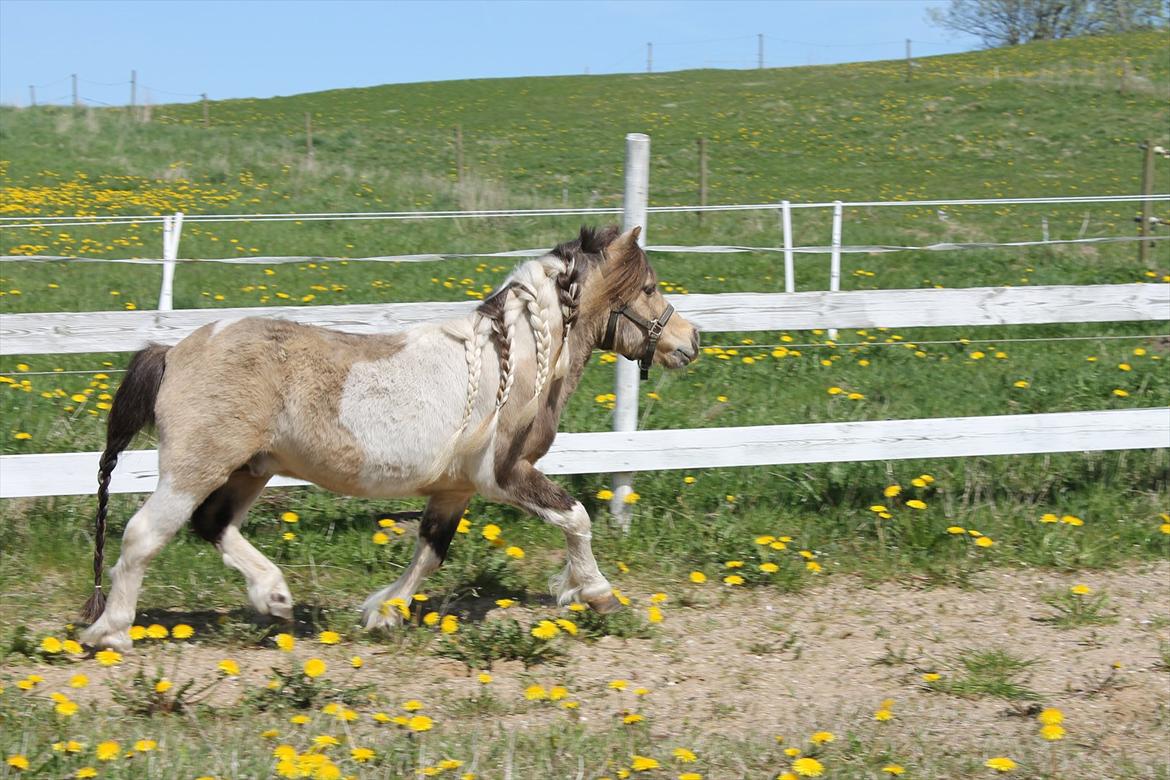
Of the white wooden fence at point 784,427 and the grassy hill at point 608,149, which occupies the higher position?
the grassy hill at point 608,149

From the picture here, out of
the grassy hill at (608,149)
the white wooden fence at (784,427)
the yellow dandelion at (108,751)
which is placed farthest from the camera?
the grassy hill at (608,149)

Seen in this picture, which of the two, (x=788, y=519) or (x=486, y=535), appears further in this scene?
(x=788, y=519)

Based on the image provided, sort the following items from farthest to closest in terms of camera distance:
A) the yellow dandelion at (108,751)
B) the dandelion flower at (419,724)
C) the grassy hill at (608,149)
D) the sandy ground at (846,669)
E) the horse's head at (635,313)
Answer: the grassy hill at (608,149) < the horse's head at (635,313) < the sandy ground at (846,669) < the dandelion flower at (419,724) < the yellow dandelion at (108,751)

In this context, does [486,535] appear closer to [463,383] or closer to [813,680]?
[463,383]

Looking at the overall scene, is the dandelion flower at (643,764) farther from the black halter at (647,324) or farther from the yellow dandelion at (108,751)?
the black halter at (647,324)

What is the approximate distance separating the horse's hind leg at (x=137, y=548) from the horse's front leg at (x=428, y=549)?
879 millimetres

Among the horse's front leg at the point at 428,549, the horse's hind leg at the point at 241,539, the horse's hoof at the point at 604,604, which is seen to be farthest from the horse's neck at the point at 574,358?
the horse's hind leg at the point at 241,539

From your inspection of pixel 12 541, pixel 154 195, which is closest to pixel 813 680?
pixel 12 541

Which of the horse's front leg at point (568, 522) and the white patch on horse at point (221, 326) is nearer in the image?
the white patch on horse at point (221, 326)

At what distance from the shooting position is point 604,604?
15.8 ft

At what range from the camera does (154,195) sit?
19.3m

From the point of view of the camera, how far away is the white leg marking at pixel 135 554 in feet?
13.9

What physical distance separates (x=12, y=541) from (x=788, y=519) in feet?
12.4

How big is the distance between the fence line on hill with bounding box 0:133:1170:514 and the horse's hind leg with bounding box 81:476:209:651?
974mm
